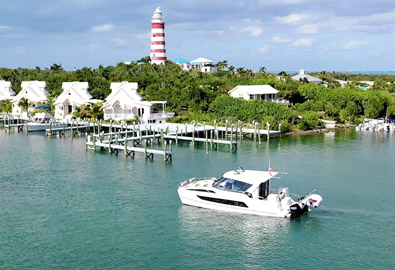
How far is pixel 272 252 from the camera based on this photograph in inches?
989

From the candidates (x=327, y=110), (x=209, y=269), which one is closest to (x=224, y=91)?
(x=327, y=110)

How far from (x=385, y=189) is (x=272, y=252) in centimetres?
1479

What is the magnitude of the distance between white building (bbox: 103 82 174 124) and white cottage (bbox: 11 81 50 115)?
56.6 feet

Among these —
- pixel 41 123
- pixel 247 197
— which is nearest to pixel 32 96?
pixel 41 123

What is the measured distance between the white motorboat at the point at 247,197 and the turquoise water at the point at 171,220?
63 cm

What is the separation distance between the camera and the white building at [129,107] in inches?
2736

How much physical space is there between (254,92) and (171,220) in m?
50.4

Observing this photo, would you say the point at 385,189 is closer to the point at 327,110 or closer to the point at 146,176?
the point at 146,176

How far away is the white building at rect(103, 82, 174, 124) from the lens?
69500 millimetres

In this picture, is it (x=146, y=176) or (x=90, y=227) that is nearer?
(x=90, y=227)

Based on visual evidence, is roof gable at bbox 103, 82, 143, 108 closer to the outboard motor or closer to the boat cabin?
the boat cabin

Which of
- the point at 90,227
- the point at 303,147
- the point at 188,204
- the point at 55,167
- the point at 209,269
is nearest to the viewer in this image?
the point at 209,269

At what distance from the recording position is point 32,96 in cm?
8344

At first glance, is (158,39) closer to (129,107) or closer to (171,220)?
(129,107)
